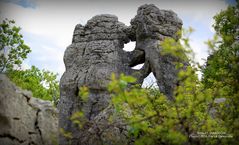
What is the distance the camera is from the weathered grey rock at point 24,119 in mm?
5383

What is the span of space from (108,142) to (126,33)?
32.9 feet

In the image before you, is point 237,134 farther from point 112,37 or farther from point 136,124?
A: point 112,37

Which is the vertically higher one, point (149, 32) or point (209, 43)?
point (149, 32)

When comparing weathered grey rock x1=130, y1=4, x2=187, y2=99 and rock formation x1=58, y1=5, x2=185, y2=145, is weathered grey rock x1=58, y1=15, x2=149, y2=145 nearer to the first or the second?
rock formation x1=58, y1=5, x2=185, y2=145

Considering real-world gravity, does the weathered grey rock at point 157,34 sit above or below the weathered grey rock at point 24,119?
above

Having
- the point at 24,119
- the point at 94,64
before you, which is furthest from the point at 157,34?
the point at 24,119

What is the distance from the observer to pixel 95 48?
1585cm

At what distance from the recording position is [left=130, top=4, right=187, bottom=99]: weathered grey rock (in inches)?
539

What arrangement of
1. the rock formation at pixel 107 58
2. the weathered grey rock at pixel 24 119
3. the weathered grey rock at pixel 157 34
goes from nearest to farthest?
the weathered grey rock at pixel 24 119 < the weathered grey rock at pixel 157 34 < the rock formation at pixel 107 58

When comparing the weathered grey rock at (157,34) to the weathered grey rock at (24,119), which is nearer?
the weathered grey rock at (24,119)

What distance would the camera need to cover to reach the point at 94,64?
51.0 ft

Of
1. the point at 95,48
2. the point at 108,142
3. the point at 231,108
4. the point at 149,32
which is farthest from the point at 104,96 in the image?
the point at 231,108

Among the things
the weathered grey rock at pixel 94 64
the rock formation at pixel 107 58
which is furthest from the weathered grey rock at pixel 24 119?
the weathered grey rock at pixel 94 64

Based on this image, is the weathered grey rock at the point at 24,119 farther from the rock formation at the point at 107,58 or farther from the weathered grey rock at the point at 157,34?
the weathered grey rock at the point at 157,34
